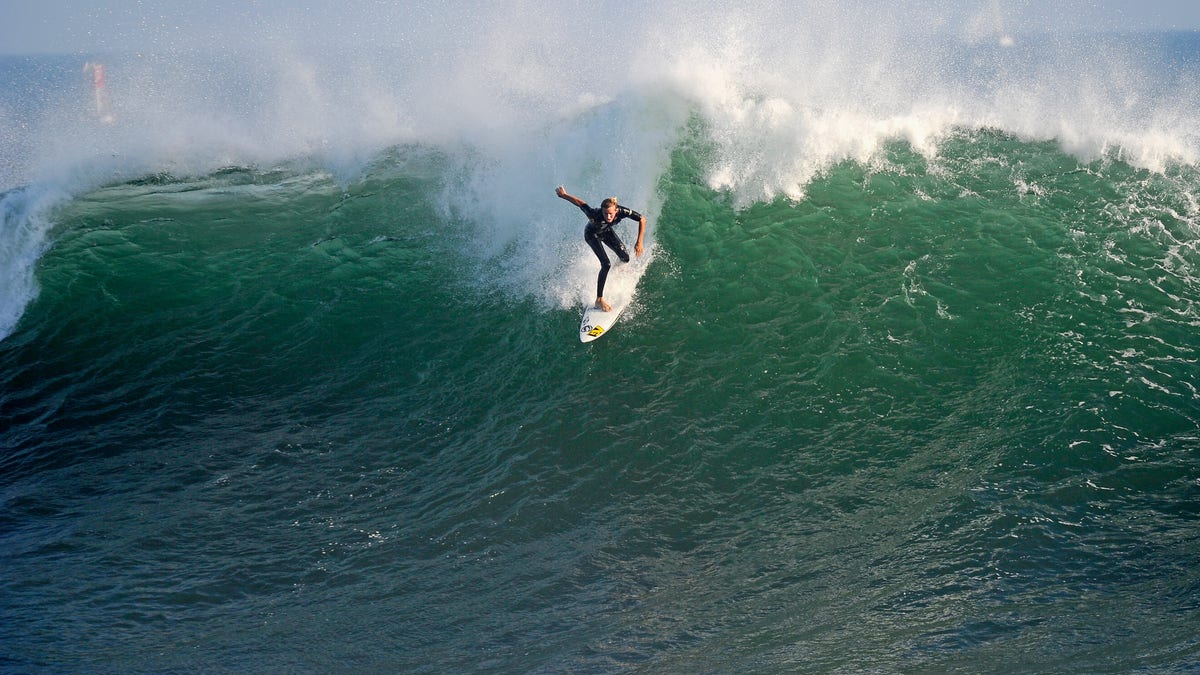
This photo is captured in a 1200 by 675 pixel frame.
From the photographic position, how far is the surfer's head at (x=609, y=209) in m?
9.16

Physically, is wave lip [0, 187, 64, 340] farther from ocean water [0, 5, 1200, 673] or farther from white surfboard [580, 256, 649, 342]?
white surfboard [580, 256, 649, 342]

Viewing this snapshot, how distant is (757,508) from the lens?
693 cm

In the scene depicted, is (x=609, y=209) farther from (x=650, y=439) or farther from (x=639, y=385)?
(x=650, y=439)

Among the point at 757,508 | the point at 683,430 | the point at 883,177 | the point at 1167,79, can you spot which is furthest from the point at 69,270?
the point at 1167,79

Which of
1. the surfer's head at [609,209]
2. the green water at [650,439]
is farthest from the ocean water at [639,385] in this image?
the surfer's head at [609,209]

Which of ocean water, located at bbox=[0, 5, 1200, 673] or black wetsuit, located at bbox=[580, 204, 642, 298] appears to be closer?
ocean water, located at bbox=[0, 5, 1200, 673]

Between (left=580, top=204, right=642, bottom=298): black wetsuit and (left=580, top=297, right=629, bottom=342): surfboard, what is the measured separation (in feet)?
0.71

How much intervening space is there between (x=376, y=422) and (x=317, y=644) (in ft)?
9.69

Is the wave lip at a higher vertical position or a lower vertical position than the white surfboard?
higher

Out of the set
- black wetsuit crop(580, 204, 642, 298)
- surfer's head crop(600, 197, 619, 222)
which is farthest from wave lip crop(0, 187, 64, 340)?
surfer's head crop(600, 197, 619, 222)

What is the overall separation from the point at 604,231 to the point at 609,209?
1.03 ft

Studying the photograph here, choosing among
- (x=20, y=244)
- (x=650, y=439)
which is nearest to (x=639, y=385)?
(x=650, y=439)

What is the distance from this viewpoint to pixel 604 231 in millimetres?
9398

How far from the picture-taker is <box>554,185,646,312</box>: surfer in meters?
9.19
